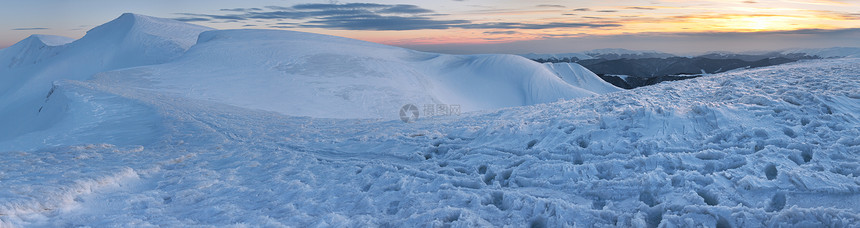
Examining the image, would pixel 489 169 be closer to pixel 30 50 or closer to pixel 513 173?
pixel 513 173

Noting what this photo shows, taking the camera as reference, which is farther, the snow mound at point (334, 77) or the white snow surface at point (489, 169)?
the snow mound at point (334, 77)

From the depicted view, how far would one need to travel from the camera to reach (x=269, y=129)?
12.0 metres

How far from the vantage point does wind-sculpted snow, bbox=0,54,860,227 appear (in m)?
4.79

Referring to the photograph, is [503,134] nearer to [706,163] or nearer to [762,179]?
[706,163]

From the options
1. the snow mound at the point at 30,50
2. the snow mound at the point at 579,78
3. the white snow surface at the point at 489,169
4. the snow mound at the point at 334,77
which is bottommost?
the snow mound at the point at 30,50

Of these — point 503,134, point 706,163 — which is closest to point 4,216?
point 503,134

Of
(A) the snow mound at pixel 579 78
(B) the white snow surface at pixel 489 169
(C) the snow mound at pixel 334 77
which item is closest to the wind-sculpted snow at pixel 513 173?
(B) the white snow surface at pixel 489 169

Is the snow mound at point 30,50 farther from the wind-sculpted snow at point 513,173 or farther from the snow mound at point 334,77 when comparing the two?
the wind-sculpted snow at point 513,173

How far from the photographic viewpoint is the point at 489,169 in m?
6.85

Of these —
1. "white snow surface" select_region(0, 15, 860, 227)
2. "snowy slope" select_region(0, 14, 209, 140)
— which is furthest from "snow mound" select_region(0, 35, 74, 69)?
"white snow surface" select_region(0, 15, 860, 227)

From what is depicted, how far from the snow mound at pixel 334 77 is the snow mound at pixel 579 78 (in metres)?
8.59

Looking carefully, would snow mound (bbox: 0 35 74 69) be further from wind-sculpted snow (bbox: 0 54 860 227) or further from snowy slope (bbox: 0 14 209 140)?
wind-sculpted snow (bbox: 0 54 860 227)

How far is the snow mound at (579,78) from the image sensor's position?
45866 mm

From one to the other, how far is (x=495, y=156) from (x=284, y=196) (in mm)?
3584
